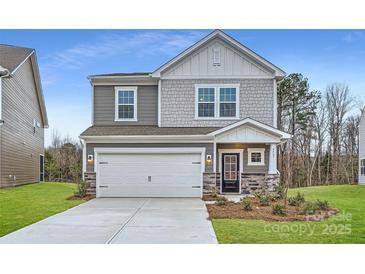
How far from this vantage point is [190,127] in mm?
15180

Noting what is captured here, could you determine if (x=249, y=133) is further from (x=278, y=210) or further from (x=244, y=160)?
(x=278, y=210)

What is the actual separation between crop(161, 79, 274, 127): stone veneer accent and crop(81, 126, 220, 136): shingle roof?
39cm

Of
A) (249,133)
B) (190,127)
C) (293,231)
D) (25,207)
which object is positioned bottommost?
(25,207)

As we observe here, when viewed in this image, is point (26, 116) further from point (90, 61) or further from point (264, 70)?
point (264, 70)

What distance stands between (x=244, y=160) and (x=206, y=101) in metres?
2.70

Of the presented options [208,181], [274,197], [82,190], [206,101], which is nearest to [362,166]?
[206,101]

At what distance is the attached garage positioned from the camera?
14.0 m

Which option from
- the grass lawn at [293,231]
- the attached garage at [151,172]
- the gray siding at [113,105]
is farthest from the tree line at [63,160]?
the grass lawn at [293,231]

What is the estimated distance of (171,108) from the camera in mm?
15352
